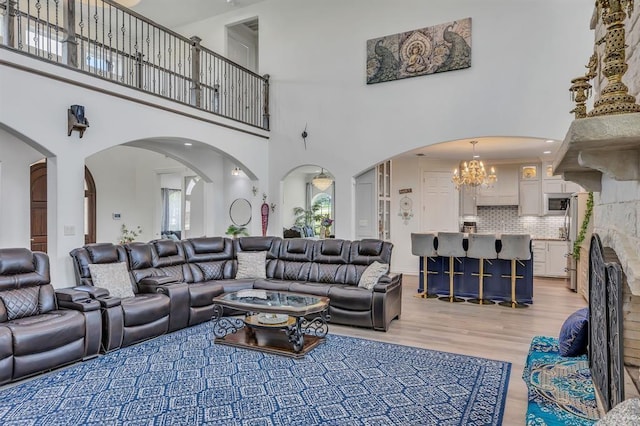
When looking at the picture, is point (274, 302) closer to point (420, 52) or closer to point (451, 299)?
point (451, 299)

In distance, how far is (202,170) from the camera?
28.5 ft

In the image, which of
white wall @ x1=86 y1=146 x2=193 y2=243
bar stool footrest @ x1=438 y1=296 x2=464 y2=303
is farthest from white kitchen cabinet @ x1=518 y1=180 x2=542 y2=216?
white wall @ x1=86 y1=146 x2=193 y2=243

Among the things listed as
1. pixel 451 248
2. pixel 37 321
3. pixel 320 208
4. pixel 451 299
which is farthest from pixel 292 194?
pixel 37 321

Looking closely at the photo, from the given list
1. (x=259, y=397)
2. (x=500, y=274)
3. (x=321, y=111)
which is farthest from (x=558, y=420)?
(x=321, y=111)

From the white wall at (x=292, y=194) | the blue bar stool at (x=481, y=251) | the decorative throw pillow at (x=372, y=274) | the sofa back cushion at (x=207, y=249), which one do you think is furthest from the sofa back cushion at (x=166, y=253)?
the white wall at (x=292, y=194)

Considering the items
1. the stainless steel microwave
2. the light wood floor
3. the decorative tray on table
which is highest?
the stainless steel microwave

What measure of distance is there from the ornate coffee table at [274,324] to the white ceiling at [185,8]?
266 inches

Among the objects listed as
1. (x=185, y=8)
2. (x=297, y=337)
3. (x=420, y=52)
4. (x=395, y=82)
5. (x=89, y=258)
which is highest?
(x=185, y=8)

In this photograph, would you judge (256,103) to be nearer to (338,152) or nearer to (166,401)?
(338,152)

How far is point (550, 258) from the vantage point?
8.85 metres

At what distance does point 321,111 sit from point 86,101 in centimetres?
407

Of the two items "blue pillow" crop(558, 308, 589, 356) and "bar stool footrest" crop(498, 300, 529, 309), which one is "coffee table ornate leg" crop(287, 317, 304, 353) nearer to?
"blue pillow" crop(558, 308, 589, 356)

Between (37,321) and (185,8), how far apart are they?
300 inches

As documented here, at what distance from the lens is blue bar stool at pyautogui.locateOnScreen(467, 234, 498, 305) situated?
20.8 ft
